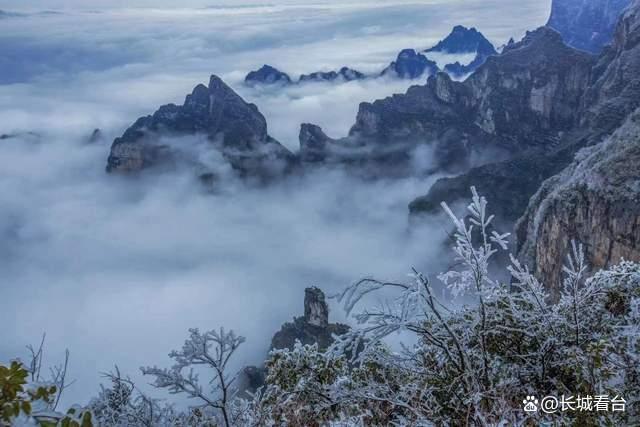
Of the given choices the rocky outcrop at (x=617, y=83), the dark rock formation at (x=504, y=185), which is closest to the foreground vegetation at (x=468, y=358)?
the rocky outcrop at (x=617, y=83)

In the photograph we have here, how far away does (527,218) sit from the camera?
65.8 meters

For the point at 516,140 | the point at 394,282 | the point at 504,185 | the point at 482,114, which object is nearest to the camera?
the point at 394,282

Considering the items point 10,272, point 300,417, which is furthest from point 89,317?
point 300,417

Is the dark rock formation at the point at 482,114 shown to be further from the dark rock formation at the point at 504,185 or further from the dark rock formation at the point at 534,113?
the dark rock formation at the point at 504,185

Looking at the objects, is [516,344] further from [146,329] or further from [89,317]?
[89,317]

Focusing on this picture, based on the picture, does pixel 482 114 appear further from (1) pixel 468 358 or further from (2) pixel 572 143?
(1) pixel 468 358

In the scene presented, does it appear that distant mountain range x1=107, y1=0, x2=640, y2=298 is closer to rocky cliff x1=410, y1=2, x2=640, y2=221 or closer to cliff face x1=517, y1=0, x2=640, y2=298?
cliff face x1=517, y1=0, x2=640, y2=298

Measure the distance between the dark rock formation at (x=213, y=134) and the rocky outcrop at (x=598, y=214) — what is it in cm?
13733

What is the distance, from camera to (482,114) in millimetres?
151500

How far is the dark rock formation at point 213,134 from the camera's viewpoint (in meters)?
182

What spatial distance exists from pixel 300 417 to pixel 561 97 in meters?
142

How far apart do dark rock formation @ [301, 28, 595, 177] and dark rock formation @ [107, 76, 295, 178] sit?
47.5 feet

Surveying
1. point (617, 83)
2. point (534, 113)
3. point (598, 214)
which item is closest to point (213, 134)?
point (534, 113)

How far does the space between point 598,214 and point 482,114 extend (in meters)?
114
